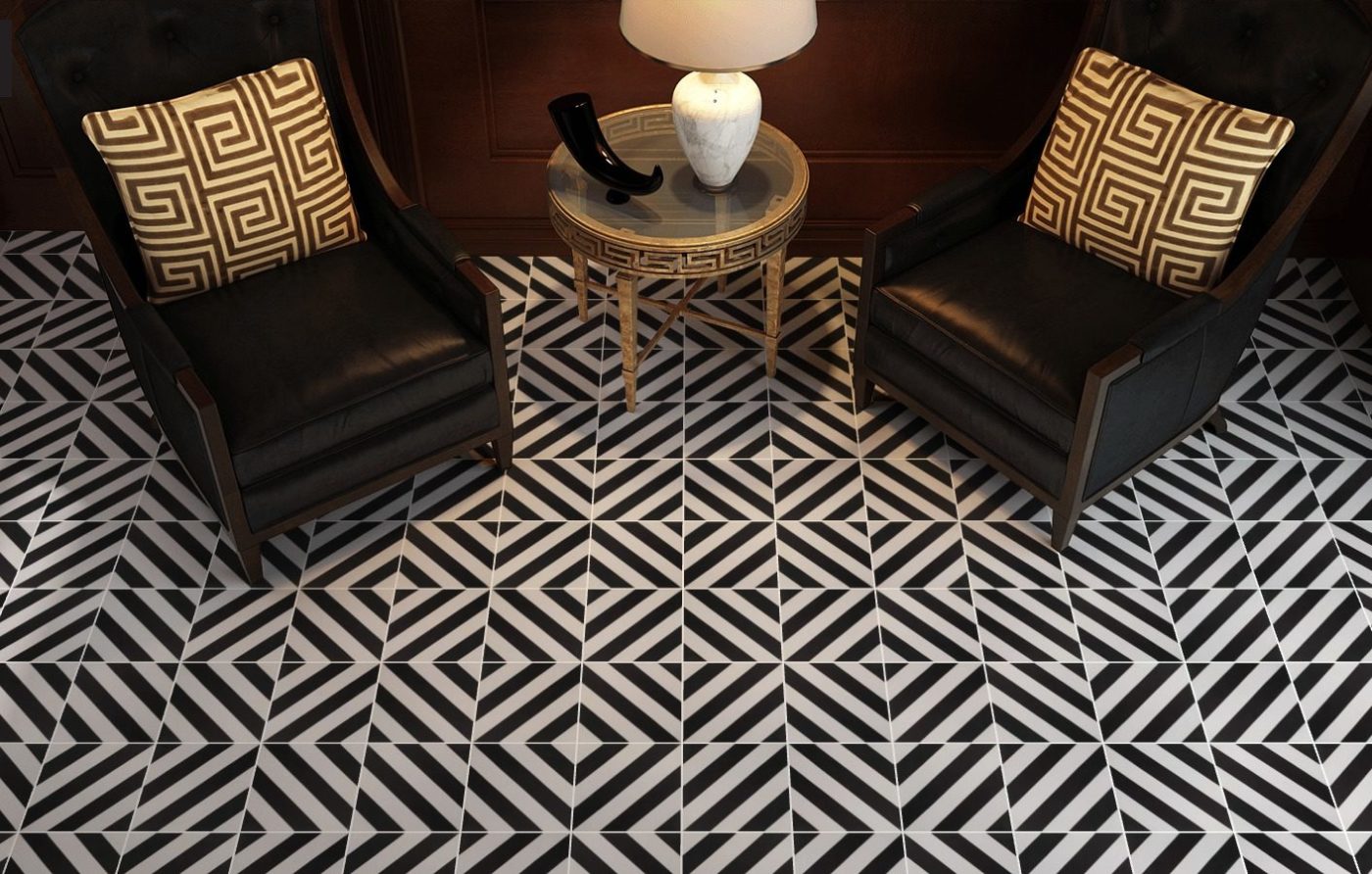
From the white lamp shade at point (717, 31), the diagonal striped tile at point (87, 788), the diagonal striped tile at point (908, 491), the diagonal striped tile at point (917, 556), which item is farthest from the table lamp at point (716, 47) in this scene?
the diagonal striped tile at point (87, 788)

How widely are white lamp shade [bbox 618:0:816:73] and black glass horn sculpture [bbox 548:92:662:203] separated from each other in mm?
294

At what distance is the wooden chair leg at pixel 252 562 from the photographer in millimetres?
3148

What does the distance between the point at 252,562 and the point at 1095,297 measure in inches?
84.2

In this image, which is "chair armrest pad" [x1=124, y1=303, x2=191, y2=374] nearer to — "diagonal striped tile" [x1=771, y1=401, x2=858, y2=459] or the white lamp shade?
the white lamp shade

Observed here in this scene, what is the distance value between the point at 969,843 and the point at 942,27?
2243mm

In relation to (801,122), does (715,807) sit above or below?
below

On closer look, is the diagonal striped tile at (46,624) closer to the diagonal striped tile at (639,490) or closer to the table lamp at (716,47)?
the diagonal striped tile at (639,490)

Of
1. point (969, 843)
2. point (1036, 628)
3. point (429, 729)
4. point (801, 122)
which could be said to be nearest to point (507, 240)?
point (801, 122)

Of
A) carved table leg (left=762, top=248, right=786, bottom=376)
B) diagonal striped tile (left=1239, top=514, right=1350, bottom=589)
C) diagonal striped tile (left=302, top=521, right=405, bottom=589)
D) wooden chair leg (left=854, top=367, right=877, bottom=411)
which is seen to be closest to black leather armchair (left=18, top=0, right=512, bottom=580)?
diagonal striped tile (left=302, top=521, right=405, bottom=589)

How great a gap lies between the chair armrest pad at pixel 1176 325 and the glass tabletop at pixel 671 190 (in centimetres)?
96

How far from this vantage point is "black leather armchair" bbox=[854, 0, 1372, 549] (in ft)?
10.0

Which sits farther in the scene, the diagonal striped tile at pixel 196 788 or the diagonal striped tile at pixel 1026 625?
the diagonal striped tile at pixel 1026 625

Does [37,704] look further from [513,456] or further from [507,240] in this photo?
[507,240]

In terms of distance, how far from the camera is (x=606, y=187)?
348 cm
